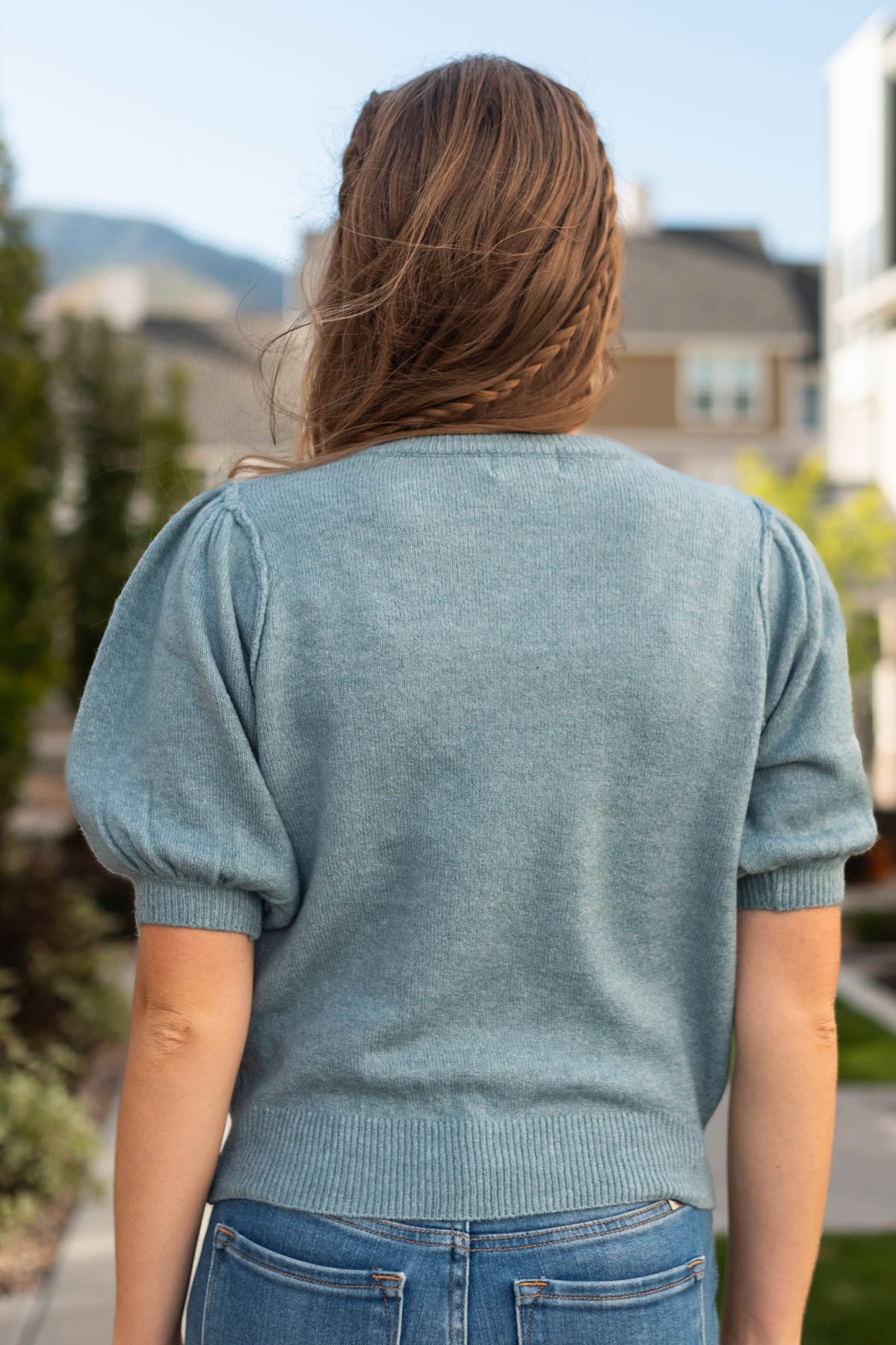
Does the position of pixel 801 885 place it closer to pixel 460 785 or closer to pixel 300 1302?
pixel 460 785

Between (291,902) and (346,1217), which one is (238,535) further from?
(346,1217)

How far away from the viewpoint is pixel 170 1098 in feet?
4.15

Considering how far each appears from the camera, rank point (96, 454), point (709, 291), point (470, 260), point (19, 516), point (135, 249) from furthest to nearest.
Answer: point (135, 249)
point (709, 291)
point (96, 454)
point (19, 516)
point (470, 260)

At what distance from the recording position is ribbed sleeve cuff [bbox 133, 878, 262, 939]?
1248mm

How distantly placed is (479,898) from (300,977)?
208mm

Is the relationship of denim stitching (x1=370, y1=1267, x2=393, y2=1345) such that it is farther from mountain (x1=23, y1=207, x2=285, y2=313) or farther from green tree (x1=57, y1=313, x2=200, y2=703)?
mountain (x1=23, y1=207, x2=285, y2=313)

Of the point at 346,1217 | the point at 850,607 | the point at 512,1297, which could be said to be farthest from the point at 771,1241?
the point at 850,607

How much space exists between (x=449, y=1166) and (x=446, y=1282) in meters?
0.10

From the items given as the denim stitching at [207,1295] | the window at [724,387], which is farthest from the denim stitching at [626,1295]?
the window at [724,387]

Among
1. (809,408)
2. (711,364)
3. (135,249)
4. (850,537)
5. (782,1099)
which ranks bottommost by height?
(850,537)

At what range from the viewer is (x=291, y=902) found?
128cm

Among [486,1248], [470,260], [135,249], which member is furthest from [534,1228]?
[135,249]

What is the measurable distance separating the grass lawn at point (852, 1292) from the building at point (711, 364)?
28.6 metres

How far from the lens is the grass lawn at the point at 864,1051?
586 cm
